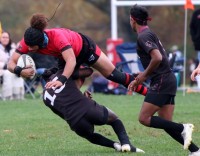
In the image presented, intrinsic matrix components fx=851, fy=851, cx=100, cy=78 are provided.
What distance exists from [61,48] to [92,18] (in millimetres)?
37147

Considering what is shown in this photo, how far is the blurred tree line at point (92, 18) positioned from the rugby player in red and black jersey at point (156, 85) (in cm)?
3195

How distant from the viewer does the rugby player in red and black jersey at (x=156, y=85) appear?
31.1 feet

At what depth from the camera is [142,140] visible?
1132 centimetres

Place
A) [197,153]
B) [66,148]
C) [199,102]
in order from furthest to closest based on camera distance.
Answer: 1. [199,102]
2. [66,148]
3. [197,153]

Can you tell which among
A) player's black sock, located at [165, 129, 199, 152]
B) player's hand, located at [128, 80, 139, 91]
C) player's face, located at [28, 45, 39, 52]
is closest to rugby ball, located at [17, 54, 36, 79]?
player's face, located at [28, 45, 39, 52]

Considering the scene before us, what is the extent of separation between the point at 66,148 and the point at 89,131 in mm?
770

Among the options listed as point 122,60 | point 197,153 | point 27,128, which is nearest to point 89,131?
point 197,153

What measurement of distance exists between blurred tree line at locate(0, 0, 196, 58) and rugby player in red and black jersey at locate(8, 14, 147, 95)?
31.3m

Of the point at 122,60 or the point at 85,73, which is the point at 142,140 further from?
the point at 122,60

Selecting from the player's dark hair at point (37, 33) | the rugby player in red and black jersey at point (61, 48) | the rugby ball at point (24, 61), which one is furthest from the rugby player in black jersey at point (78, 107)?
the player's dark hair at point (37, 33)

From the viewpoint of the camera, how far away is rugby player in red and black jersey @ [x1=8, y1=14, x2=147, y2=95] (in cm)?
953

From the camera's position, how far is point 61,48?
962 cm

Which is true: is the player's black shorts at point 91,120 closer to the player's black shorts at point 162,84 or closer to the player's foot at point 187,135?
the player's black shorts at point 162,84

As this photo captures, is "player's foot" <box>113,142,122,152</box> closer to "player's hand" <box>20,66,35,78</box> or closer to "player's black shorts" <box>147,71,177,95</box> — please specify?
"player's black shorts" <box>147,71,177,95</box>
